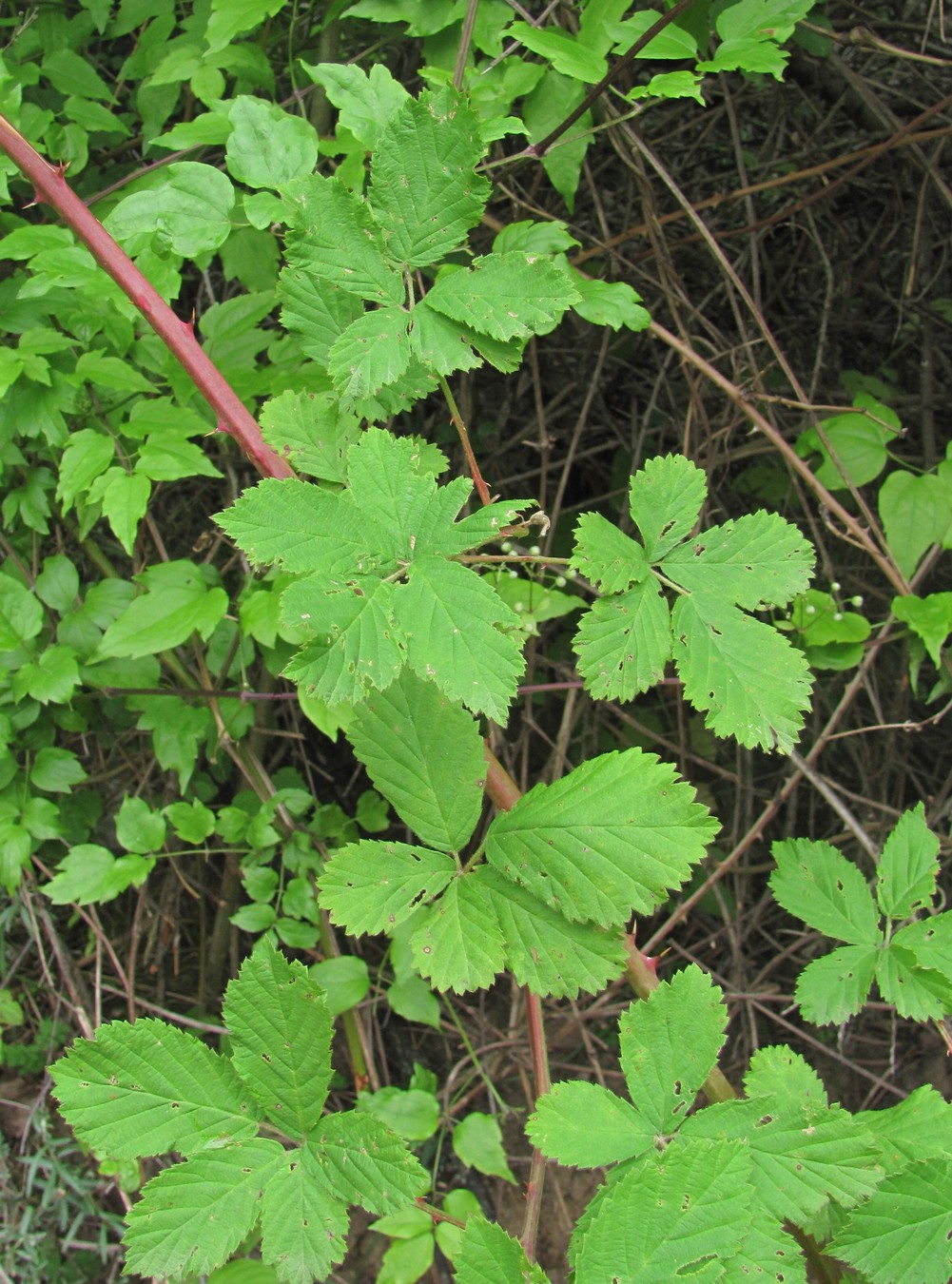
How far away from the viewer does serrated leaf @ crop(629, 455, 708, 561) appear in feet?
3.21

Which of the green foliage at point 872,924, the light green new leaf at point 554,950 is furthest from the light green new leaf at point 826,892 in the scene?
the light green new leaf at point 554,950

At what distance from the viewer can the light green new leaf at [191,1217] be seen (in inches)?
32.8

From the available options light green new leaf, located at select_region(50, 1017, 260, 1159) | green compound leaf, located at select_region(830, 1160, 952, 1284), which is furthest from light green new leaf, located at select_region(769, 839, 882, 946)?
light green new leaf, located at select_region(50, 1017, 260, 1159)

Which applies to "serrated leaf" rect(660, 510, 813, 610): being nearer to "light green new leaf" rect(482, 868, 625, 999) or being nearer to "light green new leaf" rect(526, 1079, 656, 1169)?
"light green new leaf" rect(482, 868, 625, 999)

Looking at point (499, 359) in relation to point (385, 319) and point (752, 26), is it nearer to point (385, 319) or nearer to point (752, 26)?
point (385, 319)

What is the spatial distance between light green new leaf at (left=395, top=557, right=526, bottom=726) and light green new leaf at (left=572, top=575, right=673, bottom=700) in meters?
0.14

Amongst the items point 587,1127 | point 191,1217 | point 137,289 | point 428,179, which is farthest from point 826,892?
point 137,289

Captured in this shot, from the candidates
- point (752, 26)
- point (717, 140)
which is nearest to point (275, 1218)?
point (752, 26)

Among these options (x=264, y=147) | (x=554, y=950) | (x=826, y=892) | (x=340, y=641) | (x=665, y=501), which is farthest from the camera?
(x=826, y=892)

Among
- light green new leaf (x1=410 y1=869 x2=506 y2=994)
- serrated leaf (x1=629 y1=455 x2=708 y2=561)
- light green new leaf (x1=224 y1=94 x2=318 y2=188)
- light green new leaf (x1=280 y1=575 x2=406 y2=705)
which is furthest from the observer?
light green new leaf (x1=224 y1=94 x2=318 y2=188)

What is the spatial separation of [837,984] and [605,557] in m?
0.63

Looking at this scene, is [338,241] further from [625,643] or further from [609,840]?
[609,840]

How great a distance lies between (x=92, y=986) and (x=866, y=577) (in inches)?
75.8

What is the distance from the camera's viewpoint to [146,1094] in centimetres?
90
